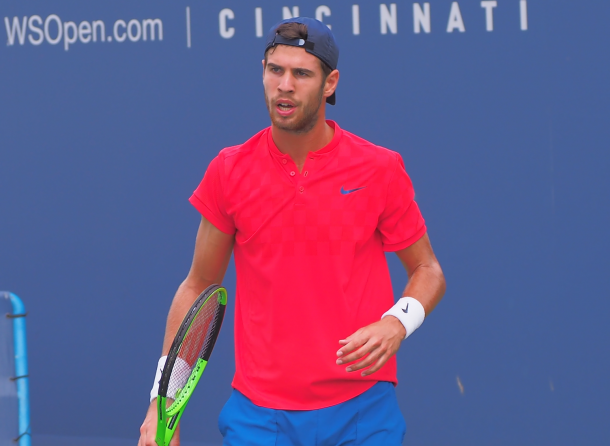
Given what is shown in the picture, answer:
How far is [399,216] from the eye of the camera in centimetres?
261

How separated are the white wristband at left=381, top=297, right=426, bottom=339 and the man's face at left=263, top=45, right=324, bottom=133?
558mm

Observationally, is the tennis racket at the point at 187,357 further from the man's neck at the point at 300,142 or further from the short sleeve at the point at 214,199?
the man's neck at the point at 300,142

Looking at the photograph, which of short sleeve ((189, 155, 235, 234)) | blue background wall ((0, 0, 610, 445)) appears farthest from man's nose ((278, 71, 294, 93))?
blue background wall ((0, 0, 610, 445))

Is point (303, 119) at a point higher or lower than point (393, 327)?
higher

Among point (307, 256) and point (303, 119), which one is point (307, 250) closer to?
point (307, 256)

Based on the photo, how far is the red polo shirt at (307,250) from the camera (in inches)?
98.7

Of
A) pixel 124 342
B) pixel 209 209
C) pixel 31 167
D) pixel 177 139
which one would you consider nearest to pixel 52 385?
pixel 124 342

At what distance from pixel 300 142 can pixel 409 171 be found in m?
1.68

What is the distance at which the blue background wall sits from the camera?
4.05m

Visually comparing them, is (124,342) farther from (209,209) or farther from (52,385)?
(209,209)

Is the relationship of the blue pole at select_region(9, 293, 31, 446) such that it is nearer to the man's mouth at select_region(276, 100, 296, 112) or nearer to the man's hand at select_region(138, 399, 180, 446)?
the man's hand at select_region(138, 399, 180, 446)

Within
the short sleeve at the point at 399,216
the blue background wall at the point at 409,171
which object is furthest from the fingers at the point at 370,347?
the blue background wall at the point at 409,171

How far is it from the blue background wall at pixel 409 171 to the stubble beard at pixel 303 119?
1.68 m

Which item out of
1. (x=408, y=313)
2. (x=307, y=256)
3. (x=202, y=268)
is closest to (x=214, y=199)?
(x=202, y=268)
